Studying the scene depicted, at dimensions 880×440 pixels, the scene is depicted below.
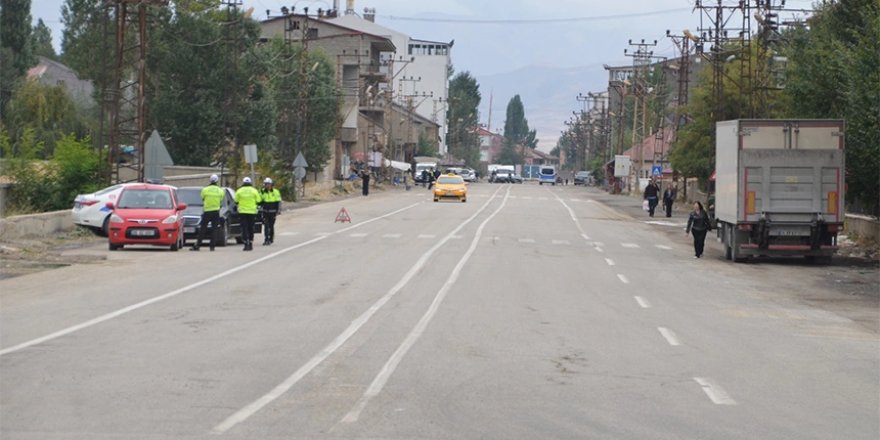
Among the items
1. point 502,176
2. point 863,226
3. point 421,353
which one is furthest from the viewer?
point 502,176

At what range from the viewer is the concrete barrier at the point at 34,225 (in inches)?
1254

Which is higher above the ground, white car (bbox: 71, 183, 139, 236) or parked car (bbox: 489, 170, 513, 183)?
parked car (bbox: 489, 170, 513, 183)

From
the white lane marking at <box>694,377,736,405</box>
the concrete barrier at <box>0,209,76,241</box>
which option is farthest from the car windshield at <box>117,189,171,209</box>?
the white lane marking at <box>694,377,736,405</box>

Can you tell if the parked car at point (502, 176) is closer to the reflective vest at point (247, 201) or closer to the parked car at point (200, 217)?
the parked car at point (200, 217)

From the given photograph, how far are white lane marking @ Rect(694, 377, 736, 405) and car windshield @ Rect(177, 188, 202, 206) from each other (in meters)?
23.2

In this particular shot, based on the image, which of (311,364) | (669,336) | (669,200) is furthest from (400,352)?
(669,200)

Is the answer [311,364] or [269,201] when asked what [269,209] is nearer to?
[269,201]

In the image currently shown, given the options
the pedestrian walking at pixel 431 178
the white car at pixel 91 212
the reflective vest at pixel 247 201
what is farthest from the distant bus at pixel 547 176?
the reflective vest at pixel 247 201

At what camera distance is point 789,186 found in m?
32.9

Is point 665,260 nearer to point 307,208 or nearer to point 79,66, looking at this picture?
point 307,208

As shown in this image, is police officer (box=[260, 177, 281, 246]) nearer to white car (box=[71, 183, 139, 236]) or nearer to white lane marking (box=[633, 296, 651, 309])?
white car (box=[71, 183, 139, 236])

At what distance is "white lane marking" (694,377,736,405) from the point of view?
11898 mm

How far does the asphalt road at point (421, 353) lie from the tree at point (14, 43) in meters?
60.6

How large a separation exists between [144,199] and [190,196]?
3.11 m
